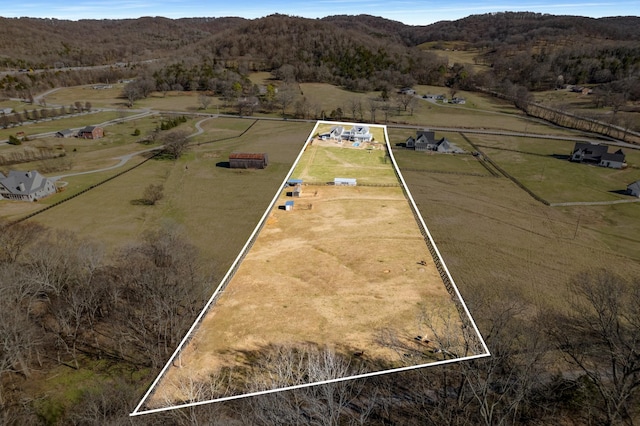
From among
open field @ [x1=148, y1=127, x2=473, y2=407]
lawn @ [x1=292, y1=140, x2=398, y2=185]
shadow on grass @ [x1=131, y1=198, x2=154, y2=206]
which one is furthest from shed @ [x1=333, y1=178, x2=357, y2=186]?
shadow on grass @ [x1=131, y1=198, x2=154, y2=206]

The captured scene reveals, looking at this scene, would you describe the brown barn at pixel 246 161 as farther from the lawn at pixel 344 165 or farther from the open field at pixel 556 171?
the open field at pixel 556 171

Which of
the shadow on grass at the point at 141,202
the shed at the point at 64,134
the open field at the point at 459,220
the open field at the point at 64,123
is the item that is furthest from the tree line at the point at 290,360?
the open field at the point at 64,123

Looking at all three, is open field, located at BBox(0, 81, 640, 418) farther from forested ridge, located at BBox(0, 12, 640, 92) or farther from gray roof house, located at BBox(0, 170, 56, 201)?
forested ridge, located at BBox(0, 12, 640, 92)

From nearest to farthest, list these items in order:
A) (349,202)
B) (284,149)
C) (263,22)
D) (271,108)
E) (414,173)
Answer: (349,202), (414,173), (284,149), (271,108), (263,22)

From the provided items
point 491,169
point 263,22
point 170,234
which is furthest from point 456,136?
point 263,22

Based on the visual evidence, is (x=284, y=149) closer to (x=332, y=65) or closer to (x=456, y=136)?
(x=456, y=136)
